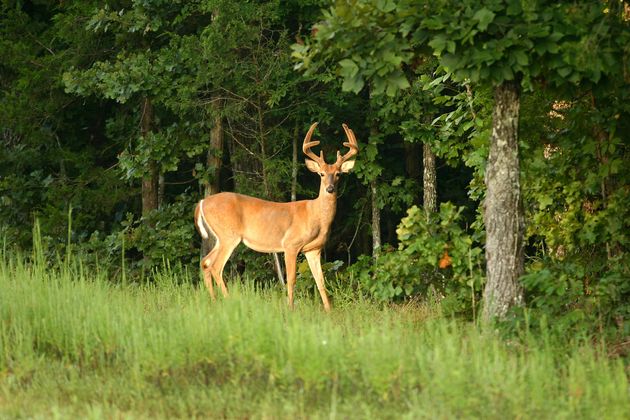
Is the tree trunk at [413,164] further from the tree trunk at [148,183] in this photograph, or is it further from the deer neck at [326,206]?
the deer neck at [326,206]

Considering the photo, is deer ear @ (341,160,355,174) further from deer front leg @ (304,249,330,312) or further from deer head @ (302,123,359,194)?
deer front leg @ (304,249,330,312)

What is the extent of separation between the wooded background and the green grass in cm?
130

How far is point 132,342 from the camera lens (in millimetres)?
8219

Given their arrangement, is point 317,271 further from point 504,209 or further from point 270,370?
point 270,370

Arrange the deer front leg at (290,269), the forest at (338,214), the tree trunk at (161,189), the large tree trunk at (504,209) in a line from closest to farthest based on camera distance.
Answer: the forest at (338,214) < the large tree trunk at (504,209) < the deer front leg at (290,269) < the tree trunk at (161,189)

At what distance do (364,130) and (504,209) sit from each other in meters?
7.68

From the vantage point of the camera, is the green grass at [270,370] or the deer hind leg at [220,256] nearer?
the green grass at [270,370]

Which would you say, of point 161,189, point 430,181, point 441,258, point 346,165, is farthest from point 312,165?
point 161,189

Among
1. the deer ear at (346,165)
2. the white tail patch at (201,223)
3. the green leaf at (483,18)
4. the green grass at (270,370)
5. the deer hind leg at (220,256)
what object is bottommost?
the green grass at (270,370)

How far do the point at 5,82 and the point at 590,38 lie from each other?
12459 millimetres

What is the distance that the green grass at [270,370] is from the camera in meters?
6.80

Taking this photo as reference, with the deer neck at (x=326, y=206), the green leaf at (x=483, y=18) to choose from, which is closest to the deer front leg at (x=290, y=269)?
the deer neck at (x=326, y=206)

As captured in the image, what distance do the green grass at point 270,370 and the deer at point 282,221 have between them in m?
4.16

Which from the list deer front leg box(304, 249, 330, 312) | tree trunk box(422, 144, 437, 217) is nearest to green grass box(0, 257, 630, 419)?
deer front leg box(304, 249, 330, 312)
